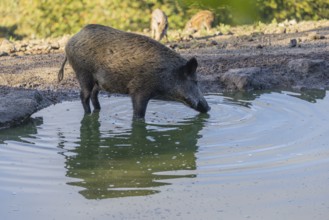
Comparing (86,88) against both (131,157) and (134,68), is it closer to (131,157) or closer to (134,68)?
(134,68)

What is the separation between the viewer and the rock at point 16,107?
8.84 metres

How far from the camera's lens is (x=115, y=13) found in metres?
16.4

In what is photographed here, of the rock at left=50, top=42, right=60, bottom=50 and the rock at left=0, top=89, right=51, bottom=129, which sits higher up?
the rock at left=50, top=42, right=60, bottom=50

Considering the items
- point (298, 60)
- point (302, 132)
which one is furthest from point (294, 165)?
point (298, 60)

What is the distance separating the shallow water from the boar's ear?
557mm

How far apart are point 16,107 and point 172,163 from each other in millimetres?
2919

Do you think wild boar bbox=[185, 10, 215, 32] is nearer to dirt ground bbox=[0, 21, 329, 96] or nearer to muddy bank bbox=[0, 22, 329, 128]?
dirt ground bbox=[0, 21, 329, 96]

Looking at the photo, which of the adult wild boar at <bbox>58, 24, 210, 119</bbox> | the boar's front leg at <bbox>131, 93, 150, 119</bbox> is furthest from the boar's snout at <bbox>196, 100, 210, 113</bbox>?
the boar's front leg at <bbox>131, 93, 150, 119</bbox>

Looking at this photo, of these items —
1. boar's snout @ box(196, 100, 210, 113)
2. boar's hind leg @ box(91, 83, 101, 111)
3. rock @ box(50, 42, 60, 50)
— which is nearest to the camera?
boar's snout @ box(196, 100, 210, 113)

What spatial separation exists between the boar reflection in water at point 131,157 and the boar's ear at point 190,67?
21.9 inches

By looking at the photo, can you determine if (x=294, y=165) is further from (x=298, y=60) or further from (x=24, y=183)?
(x=298, y=60)

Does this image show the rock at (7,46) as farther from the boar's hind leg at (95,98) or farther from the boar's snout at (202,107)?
the boar's snout at (202,107)

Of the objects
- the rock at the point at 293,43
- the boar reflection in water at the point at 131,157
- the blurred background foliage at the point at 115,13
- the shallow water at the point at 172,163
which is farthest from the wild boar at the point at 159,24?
the boar reflection in water at the point at 131,157

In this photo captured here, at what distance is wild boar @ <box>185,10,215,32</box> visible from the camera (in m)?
16.0
